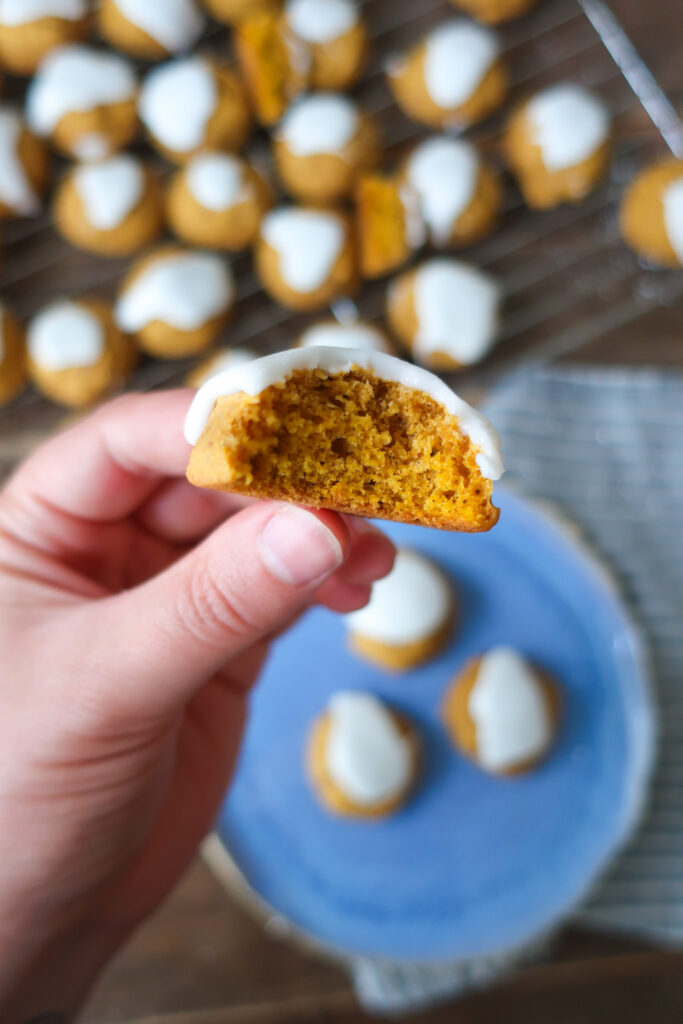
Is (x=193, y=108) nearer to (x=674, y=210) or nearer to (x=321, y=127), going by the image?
(x=321, y=127)

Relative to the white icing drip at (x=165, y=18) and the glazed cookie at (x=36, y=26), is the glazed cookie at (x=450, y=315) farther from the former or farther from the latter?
the glazed cookie at (x=36, y=26)

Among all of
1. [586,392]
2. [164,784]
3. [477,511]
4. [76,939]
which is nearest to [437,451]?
[477,511]

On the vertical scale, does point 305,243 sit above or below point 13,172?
below

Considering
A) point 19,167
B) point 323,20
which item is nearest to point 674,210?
point 323,20

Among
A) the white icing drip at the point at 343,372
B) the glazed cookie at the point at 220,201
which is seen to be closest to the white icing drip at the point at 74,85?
the glazed cookie at the point at 220,201

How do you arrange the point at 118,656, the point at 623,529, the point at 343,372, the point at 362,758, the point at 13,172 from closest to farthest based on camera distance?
the point at 343,372, the point at 118,656, the point at 362,758, the point at 623,529, the point at 13,172

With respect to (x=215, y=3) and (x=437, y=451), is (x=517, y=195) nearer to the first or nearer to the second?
(x=215, y=3)

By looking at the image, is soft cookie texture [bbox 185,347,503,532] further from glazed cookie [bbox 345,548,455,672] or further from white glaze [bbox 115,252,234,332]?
white glaze [bbox 115,252,234,332]
